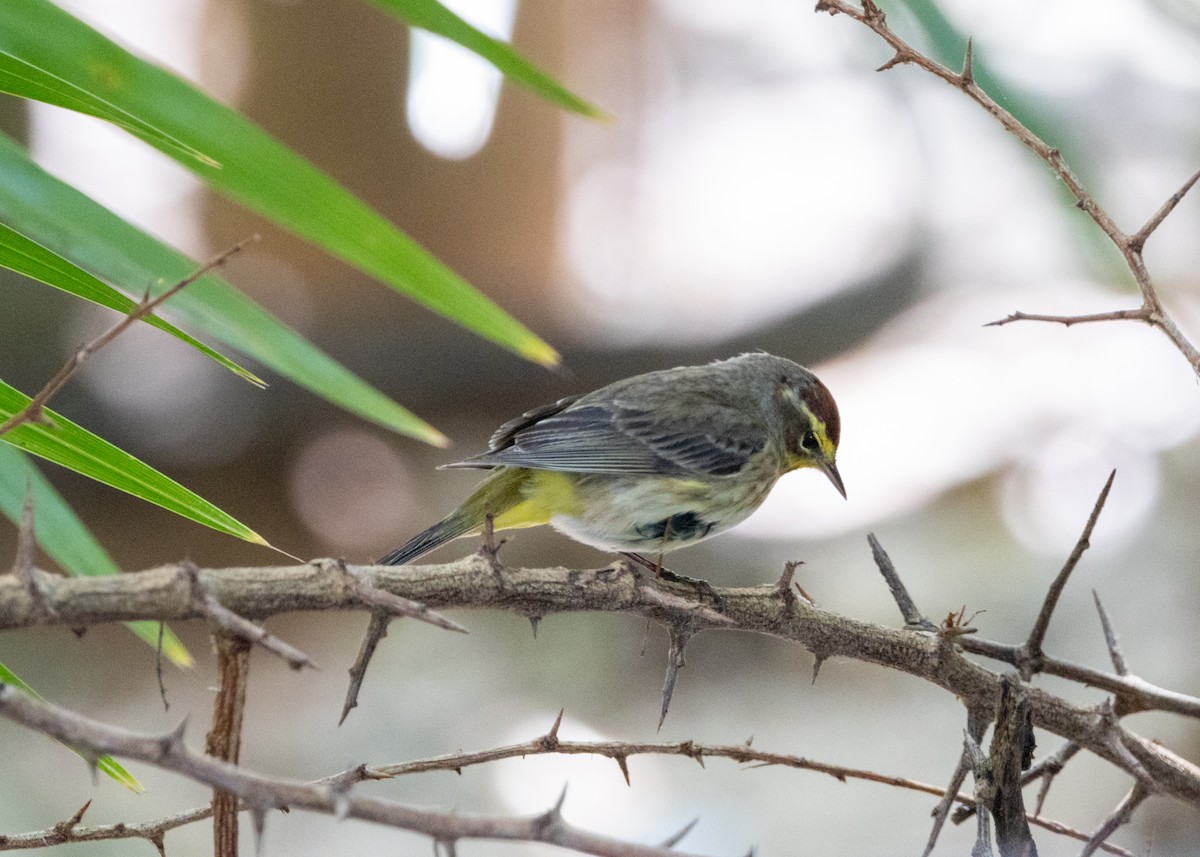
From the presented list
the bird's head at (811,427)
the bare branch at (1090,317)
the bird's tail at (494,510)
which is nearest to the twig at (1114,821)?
the bare branch at (1090,317)

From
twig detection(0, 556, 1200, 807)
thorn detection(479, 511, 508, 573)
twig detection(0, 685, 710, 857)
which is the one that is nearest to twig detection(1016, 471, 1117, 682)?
twig detection(0, 556, 1200, 807)

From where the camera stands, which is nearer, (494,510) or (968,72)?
(968,72)

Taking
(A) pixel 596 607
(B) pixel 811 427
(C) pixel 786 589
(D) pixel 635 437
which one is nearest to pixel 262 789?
(A) pixel 596 607

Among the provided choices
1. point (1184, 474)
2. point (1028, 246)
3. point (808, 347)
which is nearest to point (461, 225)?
point (808, 347)

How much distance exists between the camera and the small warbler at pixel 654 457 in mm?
2611

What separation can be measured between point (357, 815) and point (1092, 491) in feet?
17.2

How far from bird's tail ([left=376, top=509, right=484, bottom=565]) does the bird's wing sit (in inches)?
6.4

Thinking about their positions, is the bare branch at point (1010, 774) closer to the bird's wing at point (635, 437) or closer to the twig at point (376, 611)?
the twig at point (376, 611)

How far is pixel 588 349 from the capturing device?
6.31 metres

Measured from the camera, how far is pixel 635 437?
9.45ft

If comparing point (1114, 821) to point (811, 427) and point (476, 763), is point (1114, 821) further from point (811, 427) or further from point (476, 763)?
point (811, 427)

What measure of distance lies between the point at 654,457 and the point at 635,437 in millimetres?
86

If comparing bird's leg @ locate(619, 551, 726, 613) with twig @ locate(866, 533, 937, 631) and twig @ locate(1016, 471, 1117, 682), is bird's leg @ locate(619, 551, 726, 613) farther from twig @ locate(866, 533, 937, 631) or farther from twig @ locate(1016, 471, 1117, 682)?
twig @ locate(1016, 471, 1117, 682)

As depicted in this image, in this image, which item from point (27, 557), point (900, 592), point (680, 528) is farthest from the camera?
point (680, 528)
